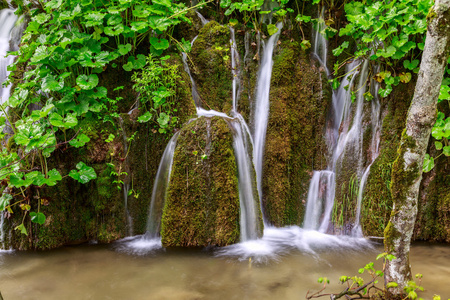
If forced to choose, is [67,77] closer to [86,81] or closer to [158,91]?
[86,81]

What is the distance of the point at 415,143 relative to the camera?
2.35 meters

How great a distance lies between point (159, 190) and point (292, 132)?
220 cm

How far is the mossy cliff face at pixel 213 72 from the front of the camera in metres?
5.18

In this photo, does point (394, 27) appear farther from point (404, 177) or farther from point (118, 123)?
point (118, 123)

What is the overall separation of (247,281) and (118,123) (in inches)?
105

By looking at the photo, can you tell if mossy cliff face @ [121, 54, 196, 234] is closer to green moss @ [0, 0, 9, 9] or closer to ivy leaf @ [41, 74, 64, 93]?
ivy leaf @ [41, 74, 64, 93]

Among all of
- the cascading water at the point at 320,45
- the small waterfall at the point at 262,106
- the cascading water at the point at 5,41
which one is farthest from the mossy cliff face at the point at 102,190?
the cascading water at the point at 320,45

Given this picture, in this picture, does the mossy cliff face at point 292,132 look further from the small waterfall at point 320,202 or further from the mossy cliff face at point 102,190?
the mossy cliff face at point 102,190

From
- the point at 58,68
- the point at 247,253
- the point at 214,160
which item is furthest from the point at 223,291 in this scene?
the point at 58,68

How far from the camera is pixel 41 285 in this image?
3164 millimetres

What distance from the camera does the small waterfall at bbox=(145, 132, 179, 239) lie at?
4.12m

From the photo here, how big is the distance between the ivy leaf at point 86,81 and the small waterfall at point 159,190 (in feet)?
4.05

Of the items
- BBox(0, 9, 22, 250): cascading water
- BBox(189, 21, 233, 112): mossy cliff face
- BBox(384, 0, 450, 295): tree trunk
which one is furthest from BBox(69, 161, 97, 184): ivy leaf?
BBox(384, 0, 450, 295): tree trunk

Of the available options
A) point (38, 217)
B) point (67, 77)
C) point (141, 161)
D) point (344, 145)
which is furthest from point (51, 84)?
point (344, 145)
